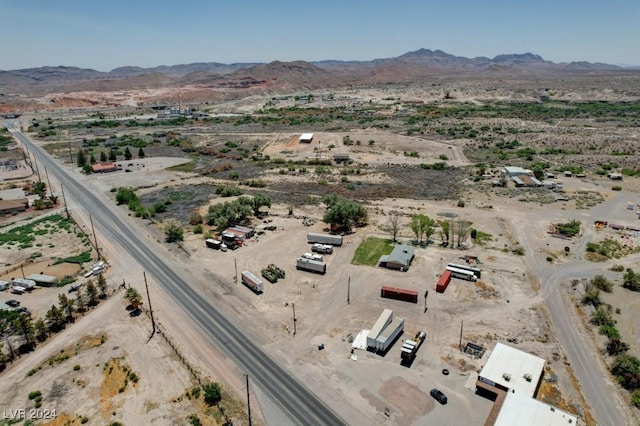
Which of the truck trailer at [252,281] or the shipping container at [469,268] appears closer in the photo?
the truck trailer at [252,281]

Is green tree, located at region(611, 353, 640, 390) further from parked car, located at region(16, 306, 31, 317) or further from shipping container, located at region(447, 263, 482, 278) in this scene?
parked car, located at region(16, 306, 31, 317)

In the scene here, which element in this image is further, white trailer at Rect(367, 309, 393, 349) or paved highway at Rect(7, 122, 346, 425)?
white trailer at Rect(367, 309, 393, 349)

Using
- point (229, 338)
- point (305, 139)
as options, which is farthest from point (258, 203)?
point (305, 139)

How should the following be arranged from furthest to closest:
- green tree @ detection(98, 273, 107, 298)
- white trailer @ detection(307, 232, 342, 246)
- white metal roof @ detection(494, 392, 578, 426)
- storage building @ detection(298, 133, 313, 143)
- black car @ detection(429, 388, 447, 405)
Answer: storage building @ detection(298, 133, 313, 143) → white trailer @ detection(307, 232, 342, 246) → green tree @ detection(98, 273, 107, 298) → black car @ detection(429, 388, 447, 405) → white metal roof @ detection(494, 392, 578, 426)

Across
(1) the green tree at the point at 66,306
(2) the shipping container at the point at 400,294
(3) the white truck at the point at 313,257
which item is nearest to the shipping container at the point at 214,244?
(3) the white truck at the point at 313,257

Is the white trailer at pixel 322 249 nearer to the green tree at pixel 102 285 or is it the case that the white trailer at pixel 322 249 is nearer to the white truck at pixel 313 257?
the white truck at pixel 313 257

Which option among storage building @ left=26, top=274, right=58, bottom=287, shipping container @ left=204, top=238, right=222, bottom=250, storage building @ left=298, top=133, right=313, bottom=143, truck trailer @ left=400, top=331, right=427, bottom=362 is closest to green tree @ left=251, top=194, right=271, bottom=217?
shipping container @ left=204, top=238, right=222, bottom=250

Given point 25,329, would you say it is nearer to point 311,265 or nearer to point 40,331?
point 40,331
